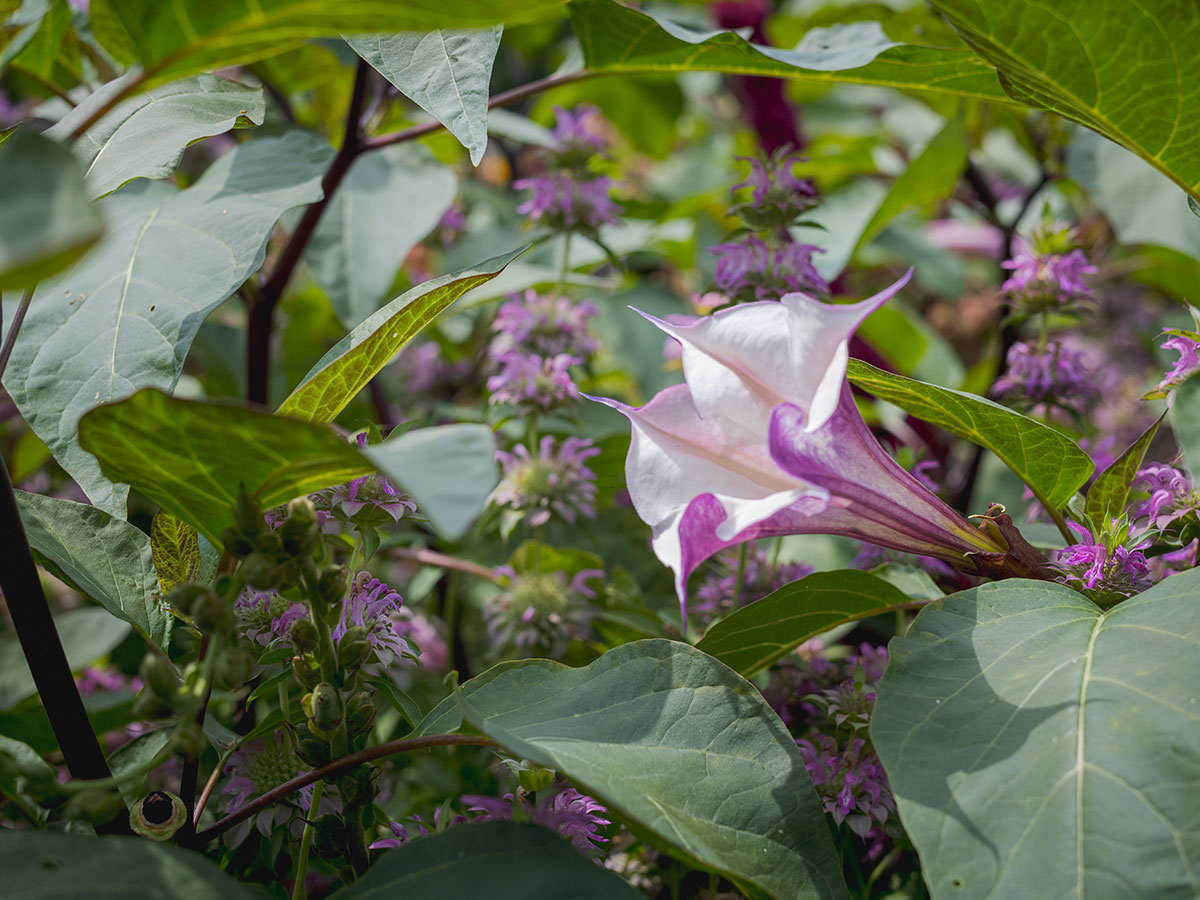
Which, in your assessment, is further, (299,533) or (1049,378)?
(1049,378)

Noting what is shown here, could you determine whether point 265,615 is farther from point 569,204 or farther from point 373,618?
point 569,204

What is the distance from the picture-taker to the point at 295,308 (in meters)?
1.05

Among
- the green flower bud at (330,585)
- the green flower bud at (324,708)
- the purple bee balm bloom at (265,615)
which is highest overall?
the green flower bud at (330,585)

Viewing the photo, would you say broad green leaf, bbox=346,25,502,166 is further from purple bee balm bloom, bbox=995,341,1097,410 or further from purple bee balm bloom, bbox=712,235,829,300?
purple bee balm bloom, bbox=995,341,1097,410

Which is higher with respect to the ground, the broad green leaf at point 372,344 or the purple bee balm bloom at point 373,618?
the broad green leaf at point 372,344

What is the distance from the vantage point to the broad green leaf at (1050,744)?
322 millimetres

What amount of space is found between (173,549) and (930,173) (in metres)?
0.77

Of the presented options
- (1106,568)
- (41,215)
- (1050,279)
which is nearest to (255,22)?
(41,215)

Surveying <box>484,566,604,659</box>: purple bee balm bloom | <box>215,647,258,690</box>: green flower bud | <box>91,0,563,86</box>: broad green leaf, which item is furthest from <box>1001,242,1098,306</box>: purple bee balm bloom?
<box>215,647,258,690</box>: green flower bud

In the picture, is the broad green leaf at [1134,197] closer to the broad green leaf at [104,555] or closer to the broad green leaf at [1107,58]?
the broad green leaf at [1107,58]

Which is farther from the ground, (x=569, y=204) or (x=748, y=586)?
(x=569, y=204)

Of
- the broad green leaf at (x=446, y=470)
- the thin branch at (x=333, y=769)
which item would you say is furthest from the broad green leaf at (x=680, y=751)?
the broad green leaf at (x=446, y=470)

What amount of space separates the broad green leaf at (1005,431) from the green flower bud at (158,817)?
14.2 inches

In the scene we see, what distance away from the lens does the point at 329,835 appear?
42 cm
